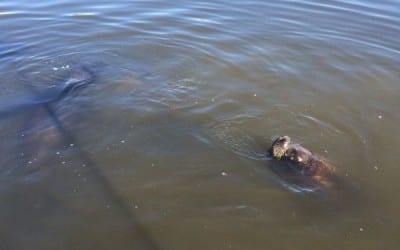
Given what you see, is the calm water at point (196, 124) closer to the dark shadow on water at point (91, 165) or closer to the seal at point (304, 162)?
the dark shadow on water at point (91, 165)

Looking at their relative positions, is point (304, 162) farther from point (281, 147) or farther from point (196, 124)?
point (196, 124)

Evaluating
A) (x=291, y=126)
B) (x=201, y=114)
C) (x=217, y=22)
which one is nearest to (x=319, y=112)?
(x=291, y=126)

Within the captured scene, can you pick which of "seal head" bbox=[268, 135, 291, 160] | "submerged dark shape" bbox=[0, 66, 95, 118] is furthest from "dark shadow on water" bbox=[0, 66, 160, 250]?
"seal head" bbox=[268, 135, 291, 160]

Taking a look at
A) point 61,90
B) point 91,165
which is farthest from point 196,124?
point 61,90

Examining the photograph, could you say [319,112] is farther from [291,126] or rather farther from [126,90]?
[126,90]

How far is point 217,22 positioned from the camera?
46.9ft

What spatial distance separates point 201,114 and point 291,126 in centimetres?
181

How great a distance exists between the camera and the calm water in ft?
24.4

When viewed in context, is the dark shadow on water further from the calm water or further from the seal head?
the seal head

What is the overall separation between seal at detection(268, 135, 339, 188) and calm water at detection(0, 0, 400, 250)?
0.89ft

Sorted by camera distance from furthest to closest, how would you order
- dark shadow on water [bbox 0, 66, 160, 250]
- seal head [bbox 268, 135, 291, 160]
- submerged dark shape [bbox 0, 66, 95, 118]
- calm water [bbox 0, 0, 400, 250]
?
1. submerged dark shape [bbox 0, 66, 95, 118]
2. seal head [bbox 268, 135, 291, 160]
3. calm water [bbox 0, 0, 400, 250]
4. dark shadow on water [bbox 0, 66, 160, 250]

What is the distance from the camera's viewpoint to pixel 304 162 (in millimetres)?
8477

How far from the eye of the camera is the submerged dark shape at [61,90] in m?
10.3

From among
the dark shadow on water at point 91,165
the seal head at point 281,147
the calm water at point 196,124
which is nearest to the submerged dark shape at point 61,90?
the dark shadow on water at point 91,165
